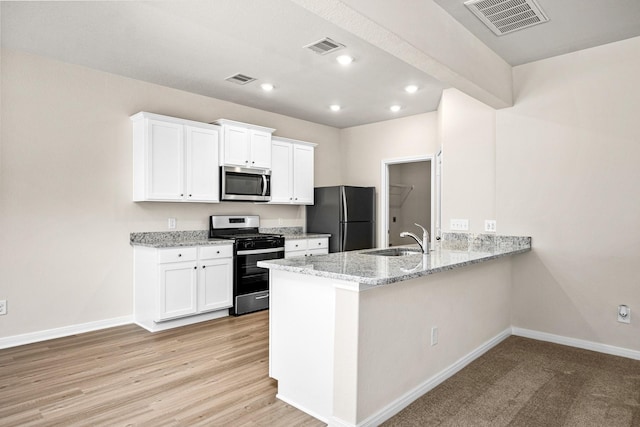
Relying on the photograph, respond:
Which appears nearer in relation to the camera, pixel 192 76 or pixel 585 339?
pixel 585 339

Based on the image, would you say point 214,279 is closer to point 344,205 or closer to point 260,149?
point 260,149

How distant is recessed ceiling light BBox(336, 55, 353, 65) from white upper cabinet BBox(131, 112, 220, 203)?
68.6 inches

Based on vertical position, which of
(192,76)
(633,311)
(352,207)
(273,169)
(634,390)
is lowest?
(634,390)

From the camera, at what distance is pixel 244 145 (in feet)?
15.7

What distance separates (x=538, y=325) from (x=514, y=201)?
1183mm

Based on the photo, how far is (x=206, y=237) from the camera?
15.6 ft

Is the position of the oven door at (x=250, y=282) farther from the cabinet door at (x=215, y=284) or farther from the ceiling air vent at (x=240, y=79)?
the ceiling air vent at (x=240, y=79)

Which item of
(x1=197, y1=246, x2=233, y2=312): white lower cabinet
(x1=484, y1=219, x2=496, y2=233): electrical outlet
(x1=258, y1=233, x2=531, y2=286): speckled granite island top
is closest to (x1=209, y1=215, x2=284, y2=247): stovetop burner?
(x1=197, y1=246, x2=233, y2=312): white lower cabinet

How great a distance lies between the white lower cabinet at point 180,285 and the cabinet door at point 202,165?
63 centimetres

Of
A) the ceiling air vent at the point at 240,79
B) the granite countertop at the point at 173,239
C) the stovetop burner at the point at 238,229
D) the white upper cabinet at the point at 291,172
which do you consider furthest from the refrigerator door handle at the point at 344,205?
the ceiling air vent at the point at 240,79

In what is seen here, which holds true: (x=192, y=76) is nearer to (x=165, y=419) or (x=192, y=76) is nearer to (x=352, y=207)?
(x=352, y=207)

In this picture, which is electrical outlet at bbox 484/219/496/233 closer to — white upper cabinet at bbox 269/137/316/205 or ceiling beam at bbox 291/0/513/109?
ceiling beam at bbox 291/0/513/109

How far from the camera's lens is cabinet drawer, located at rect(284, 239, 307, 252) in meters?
5.03

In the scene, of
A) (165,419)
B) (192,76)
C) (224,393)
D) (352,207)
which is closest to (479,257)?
(224,393)
